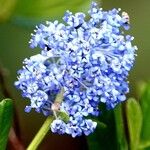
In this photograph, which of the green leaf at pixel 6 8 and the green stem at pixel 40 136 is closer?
the green stem at pixel 40 136

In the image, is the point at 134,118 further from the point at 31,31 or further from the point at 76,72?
the point at 31,31

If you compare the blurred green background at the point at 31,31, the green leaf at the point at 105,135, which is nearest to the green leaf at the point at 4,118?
the green leaf at the point at 105,135

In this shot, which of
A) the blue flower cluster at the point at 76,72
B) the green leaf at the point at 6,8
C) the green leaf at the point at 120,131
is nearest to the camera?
the blue flower cluster at the point at 76,72

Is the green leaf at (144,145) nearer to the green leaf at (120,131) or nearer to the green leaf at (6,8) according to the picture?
the green leaf at (120,131)

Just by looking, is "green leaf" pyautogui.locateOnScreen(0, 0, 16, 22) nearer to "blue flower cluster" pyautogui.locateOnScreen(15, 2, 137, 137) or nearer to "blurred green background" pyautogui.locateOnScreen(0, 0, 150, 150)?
"blurred green background" pyautogui.locateOnScreen(0, 0, 150, 150)

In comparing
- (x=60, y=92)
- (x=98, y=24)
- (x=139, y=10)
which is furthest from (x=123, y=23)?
(x=139, y=10)

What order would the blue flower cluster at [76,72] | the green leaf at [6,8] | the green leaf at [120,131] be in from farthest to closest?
the green leaf at [6,8] → the green leaf at [120,131] → the blue flower cluster at [76,72]

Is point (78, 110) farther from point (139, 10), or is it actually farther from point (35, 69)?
point (139, 10)
